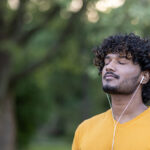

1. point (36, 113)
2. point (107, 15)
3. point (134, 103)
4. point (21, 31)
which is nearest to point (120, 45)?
point (134, 103)

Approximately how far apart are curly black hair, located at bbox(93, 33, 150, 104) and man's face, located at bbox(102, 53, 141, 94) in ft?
0.20

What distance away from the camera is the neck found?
339cm

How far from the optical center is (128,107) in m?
3.42

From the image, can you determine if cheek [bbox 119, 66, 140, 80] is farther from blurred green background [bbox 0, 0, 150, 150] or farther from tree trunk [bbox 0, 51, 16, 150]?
tree trunk [bbox 0, 51, 16, 150]

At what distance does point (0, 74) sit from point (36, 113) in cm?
343

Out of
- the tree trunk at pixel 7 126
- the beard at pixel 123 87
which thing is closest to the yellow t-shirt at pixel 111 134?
the beard at pixel 123 87

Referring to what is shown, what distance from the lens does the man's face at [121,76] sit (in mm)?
3363

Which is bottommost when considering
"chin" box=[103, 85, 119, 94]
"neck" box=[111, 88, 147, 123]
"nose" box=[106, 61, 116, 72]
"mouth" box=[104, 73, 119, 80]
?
"neck" box=[111, 88, 147, 123]

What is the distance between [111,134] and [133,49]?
799 mm

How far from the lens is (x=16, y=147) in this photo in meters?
16.0

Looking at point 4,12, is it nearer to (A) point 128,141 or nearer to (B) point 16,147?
(B) point 16,147

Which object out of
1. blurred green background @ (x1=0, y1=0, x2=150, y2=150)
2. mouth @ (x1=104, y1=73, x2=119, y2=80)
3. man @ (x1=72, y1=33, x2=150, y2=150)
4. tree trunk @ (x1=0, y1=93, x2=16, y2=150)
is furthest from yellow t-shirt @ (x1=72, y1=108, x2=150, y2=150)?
tree trunk @ (x1=0, y1=93, x2=16, y2=150)

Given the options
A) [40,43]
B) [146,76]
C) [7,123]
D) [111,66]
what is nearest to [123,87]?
[111,66]

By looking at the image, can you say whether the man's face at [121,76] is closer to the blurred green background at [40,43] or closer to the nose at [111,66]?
the nose at [111,66]
